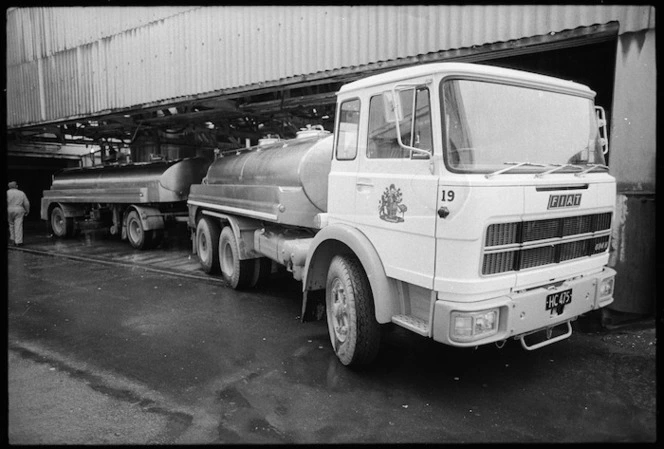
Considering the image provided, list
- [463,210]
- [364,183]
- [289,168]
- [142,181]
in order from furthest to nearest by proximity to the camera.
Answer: [142,181] < [289,168] < [364,183] < [463,210]

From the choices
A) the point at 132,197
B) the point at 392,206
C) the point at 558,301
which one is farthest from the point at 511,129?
the point at 132,197

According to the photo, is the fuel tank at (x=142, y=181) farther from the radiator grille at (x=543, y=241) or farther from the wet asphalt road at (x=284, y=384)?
the radiator grille at (x=543, y=241)

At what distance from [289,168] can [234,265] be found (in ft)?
7.35

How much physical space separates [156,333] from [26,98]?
514 inches

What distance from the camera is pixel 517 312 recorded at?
3.57m

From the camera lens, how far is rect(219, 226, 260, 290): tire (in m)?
7.50

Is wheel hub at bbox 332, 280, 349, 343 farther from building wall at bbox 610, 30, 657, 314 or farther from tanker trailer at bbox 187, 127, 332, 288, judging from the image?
building wall at bbox 610, 30, 657, 314

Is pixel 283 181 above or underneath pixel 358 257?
above

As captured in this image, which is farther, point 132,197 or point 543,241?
point 132,197

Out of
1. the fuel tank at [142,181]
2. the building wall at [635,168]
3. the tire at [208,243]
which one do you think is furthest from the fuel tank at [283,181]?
the fuel tank at [142,181]

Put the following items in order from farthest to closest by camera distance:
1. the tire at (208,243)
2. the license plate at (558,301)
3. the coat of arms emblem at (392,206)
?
the tire at (208,243) < the coat of arms emblem at (392,206) < the license plate at (558,301)

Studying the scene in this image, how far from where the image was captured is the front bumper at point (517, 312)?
11.4 ft

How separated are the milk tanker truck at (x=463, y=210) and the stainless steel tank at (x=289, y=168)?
3.54ft

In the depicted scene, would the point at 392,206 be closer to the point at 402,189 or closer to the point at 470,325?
the point at 402,189
